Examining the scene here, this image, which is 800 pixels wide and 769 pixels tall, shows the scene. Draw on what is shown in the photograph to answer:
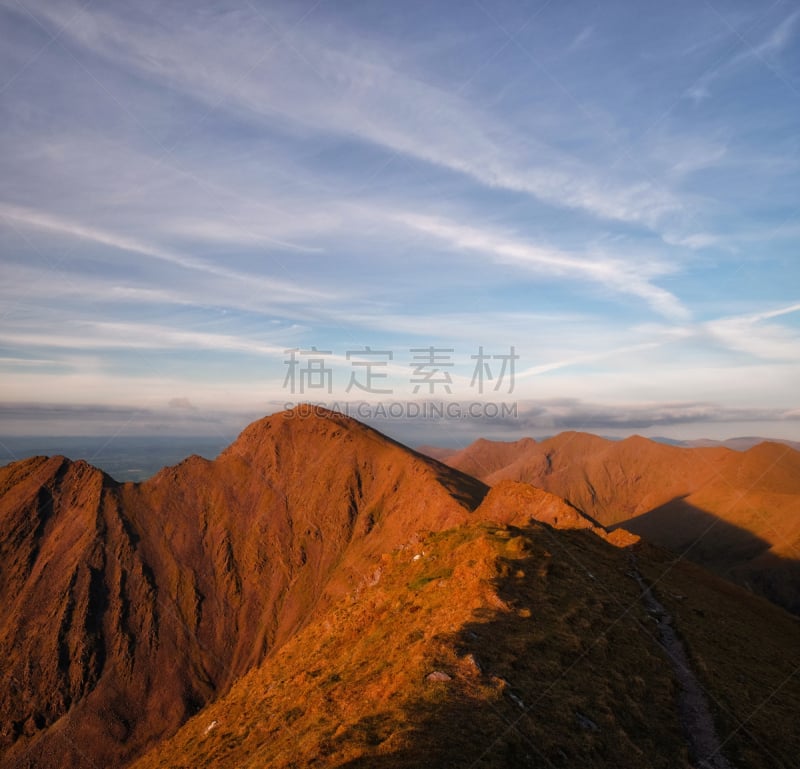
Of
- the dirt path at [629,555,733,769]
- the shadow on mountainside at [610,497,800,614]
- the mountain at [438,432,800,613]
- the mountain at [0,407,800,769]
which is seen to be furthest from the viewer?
the mountain at [438,432,800,613]

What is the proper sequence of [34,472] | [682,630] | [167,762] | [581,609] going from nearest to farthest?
[167,762] → [581,609] → [682,630] → [34,472]

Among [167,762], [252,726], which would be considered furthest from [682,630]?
[167,762]

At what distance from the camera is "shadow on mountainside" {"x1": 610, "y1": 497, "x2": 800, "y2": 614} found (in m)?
98.7

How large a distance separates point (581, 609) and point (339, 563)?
114m

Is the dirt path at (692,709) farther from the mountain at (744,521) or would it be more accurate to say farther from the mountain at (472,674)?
the mountain at (744,521)

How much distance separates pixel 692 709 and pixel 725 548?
125886mm

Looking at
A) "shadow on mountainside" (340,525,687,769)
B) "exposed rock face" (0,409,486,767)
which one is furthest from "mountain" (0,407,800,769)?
"exposed rock face" (0,409,486,767)

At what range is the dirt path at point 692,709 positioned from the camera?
17062 millimetres

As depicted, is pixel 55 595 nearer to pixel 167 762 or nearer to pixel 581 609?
pixel 167 762

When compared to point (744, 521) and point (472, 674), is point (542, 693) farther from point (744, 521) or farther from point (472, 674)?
point (744, 521)

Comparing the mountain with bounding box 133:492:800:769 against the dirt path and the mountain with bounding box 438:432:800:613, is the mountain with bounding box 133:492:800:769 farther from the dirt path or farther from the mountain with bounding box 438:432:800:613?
the mountain with bounding box 438:432:800:613

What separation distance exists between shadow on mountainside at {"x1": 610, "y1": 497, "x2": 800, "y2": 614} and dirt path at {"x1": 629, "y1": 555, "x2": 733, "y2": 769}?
2072 inches

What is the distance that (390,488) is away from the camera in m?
137

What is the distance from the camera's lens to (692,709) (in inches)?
778
